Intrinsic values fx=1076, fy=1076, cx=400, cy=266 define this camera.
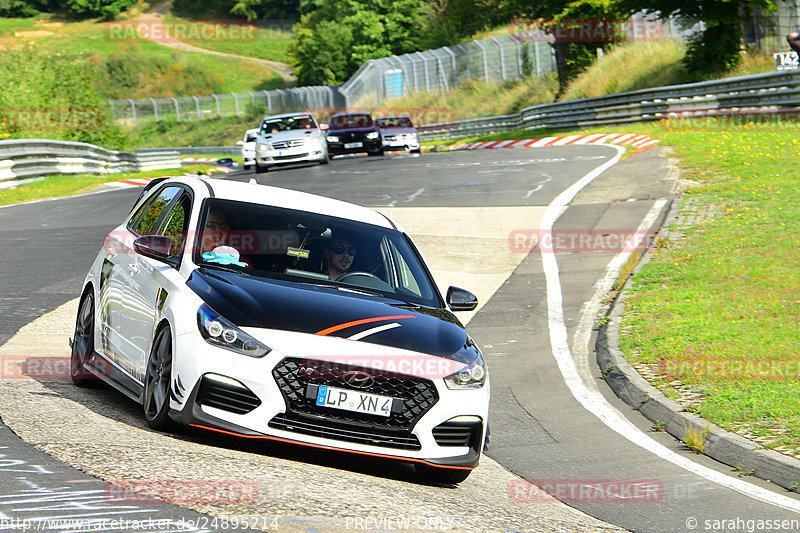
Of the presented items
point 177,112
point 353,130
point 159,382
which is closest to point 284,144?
point 353,130

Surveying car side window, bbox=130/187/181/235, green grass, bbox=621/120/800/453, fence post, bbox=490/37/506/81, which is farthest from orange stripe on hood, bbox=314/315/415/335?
fence post, bbox=490/37/506/81

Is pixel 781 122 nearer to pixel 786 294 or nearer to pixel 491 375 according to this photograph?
pixel 786 294

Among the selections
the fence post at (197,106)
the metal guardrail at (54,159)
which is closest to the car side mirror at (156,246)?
the metal guardrail at (54,159)

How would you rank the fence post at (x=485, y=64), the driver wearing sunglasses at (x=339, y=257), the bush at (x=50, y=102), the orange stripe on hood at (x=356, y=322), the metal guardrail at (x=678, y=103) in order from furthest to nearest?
the fence post at (x=485, y=64) < the bush at (x=50, y=102) < the metal guardrail at (x=678, y=103) < the driver wearing sunglasses at (x=339, y=257) < the orange stripe on hood at (x=356, y=322)

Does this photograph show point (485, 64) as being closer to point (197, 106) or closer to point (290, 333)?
point (197, 106)

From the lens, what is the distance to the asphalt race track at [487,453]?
5133mm

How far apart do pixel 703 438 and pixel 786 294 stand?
433 cm

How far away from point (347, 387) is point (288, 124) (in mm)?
27172

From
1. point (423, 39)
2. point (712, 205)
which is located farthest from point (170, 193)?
point (423, 39)

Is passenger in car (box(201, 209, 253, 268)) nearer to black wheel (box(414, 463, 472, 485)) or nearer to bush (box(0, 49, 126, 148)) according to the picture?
black wheel (box(414, 463, 472, 485))

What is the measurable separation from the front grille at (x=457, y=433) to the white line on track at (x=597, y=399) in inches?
68.3

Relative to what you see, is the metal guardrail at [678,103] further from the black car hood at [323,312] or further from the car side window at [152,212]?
the black car hood at [323,312]

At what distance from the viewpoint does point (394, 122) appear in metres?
43.6

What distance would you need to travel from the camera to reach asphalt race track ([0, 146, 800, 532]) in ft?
16.8
